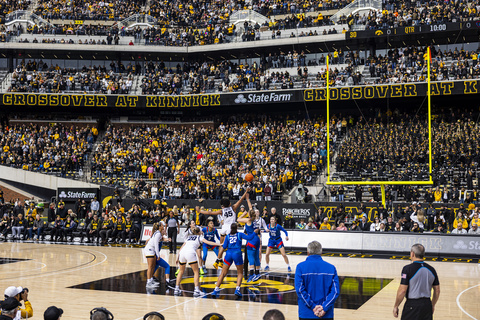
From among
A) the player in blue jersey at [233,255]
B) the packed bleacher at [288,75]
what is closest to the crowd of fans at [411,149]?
the packed bleacher at [288,75]

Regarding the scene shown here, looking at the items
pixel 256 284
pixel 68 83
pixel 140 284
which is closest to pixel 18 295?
pixel 140 284

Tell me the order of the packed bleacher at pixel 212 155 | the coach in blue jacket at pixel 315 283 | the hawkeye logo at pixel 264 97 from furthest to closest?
the hawkeye logo at pixel 264 97 → the packed bleacher at pixel 212 155 → the coach in blue jacket at pixel 315 283

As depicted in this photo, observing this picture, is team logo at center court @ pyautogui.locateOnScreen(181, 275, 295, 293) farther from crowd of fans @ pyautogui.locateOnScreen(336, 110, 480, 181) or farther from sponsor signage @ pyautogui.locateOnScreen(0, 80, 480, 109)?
sponsor signage @ pyautogui.locateOnScreen(0, 80, 480, 109)

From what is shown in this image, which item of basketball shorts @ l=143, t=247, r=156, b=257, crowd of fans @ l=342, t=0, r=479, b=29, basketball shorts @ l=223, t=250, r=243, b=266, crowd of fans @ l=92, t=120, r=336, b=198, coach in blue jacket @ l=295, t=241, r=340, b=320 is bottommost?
basketball shorts @ l=143, t=247, r=156, b=257

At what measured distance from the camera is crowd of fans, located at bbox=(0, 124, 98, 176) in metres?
42.8

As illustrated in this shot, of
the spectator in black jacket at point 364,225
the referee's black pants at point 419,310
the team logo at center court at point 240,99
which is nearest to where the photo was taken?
the referee's black pants at point 419,310

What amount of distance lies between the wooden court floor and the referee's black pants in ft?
13.6

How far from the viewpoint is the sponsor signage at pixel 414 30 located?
4044 centimetres

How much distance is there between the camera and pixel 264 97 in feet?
144

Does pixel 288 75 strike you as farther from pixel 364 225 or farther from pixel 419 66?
pixel 364 225

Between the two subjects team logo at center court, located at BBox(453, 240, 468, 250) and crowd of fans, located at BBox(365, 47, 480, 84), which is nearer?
team logo at center court, located at BBox(453, 240, 468, 250)

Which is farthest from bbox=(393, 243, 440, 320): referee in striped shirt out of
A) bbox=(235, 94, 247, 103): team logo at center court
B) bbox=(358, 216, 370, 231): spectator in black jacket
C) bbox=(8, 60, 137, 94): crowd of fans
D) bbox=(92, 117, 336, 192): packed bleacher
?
bbox=(8, 60, 137, 94): crowd of fans

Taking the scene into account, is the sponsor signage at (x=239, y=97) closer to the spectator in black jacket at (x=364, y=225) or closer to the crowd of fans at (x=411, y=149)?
the crowd of fans at (x=411, y=149)

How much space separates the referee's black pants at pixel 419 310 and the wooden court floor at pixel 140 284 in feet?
13.6
